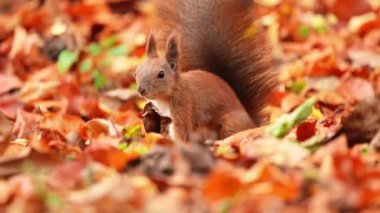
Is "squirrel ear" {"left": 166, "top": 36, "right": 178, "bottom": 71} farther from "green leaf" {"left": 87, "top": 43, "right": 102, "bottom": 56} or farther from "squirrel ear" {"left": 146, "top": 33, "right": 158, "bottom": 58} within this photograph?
"green leaf" {"left": 87, "top": 43, "right": 102, "bottom": 56}

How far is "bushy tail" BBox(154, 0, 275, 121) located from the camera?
5137 millimetres

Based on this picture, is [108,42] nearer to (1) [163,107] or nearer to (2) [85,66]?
(2) [85,66]

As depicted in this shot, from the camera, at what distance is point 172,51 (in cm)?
471

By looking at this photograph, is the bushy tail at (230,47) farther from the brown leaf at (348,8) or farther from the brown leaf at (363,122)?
the brown leaf at (348,8)

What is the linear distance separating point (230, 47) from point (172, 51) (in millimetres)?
540

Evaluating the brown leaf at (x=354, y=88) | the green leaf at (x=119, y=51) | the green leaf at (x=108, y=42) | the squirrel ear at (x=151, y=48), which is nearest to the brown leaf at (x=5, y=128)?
the squirrel ear at (x=151, y=48)

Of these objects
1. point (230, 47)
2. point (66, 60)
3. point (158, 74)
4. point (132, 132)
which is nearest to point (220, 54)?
point (230, 47)

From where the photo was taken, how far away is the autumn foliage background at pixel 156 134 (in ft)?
9.64

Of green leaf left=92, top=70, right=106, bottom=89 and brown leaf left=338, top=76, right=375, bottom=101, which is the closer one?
brown leaf left=338, top=76, right=375, bottom=101

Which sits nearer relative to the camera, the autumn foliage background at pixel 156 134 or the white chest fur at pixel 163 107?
the autumn foliage background at pixel 156 134

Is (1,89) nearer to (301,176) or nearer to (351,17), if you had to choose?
(351,17)

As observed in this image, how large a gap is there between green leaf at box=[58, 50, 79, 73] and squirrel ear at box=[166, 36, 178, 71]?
2391mm

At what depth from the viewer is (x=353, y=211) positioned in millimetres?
2805

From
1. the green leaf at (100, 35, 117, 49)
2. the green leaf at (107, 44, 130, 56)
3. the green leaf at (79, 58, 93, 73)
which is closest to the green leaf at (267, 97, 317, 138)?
the green leaf at (79, 58, 93, 73)
